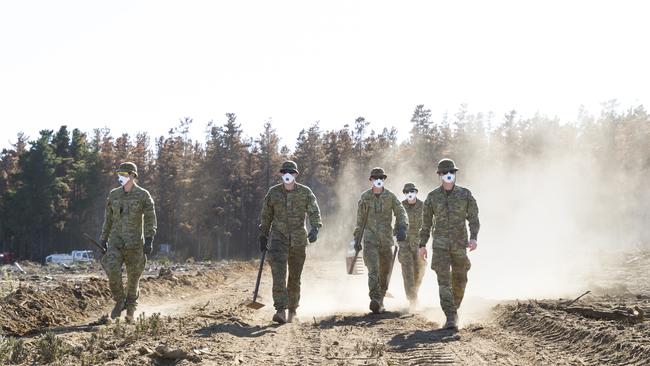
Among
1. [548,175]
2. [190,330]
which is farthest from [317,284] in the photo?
[548,175]

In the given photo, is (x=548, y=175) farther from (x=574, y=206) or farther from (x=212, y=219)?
(x=212, y=219)

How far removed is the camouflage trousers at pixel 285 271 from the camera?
11.0 m

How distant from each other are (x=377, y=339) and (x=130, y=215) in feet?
16.8

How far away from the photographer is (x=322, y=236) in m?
62.6

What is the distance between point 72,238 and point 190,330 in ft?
242

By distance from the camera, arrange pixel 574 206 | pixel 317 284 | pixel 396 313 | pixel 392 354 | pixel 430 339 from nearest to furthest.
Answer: pixel 392 354 → pixel 430 339 → pixel 396 313 → pixel 317 284 → pixel 574 206

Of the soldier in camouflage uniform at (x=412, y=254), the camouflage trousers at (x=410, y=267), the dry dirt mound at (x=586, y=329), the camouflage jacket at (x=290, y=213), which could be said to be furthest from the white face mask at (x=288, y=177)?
the dry dirt mound at (x=586, y=329)

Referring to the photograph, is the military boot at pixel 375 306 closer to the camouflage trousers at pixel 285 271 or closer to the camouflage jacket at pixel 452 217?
the camouflage trousers at pixel 285 271

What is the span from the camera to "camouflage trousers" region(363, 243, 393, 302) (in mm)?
12250

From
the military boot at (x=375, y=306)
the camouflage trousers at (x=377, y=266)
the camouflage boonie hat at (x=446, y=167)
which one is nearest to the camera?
the camouflage boonie hat at (x=446, y=167)

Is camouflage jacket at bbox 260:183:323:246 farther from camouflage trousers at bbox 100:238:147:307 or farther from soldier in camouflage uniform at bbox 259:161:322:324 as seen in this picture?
camouflage trousers at bbox 100:238:147:307

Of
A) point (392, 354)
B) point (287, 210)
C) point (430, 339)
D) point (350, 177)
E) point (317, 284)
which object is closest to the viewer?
point (392, 354)

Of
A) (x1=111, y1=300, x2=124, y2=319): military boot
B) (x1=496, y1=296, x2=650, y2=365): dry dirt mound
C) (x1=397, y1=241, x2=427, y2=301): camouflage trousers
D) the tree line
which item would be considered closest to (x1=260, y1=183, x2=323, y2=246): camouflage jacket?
(x1=111, y1=300, x2=124, y2=319): military boot

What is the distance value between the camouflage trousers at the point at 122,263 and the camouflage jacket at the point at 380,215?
4.26 metres
